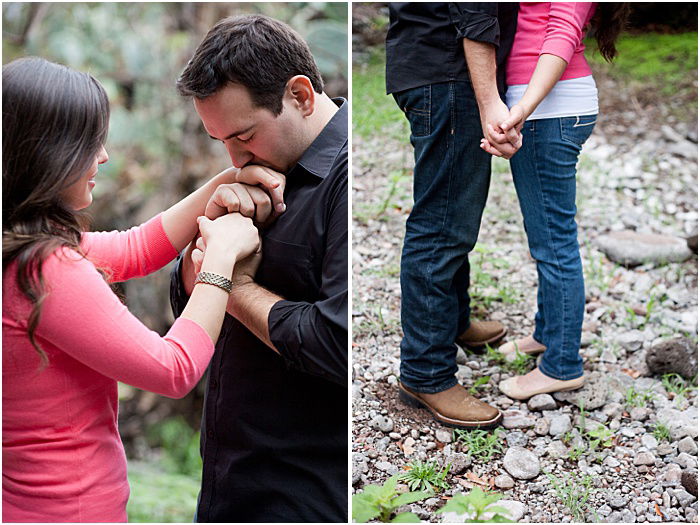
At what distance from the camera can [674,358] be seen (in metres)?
2.81

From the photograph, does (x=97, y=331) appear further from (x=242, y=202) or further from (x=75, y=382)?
(x=242, y=202)

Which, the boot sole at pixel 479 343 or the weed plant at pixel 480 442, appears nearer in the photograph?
the weed plant at pixel 480 442

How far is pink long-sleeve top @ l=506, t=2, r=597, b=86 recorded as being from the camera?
212 centimetres

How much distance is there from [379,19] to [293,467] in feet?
16.9

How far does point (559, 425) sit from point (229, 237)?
151cm

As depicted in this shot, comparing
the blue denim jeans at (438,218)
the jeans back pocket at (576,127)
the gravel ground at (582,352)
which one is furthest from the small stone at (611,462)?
the jeans back pocket at (576,127)

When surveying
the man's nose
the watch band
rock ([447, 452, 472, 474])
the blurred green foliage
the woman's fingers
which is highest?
the man's nose

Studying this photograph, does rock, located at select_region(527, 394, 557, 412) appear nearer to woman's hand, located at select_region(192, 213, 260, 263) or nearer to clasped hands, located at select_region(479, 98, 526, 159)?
clasped hands, located at select_region(479, 98, 526, 159)

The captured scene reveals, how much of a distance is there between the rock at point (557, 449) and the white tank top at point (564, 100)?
1077 millimetres

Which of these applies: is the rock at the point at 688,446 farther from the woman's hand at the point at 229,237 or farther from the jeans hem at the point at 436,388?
the woman's hand at the point at 229,237

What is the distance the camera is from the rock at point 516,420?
2.54 meters

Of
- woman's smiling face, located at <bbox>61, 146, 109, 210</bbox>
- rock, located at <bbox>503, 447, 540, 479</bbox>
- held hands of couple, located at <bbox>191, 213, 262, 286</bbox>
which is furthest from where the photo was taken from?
rock, located at <bbox>503, 447, 540, 479</bbox>

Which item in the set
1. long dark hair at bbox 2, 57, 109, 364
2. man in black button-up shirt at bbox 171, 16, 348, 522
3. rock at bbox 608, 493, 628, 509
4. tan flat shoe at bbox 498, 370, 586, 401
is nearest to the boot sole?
tan flat shoe at bbox 498, 370, 586, 401

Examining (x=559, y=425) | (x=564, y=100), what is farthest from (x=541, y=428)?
(x=564, y=100)
